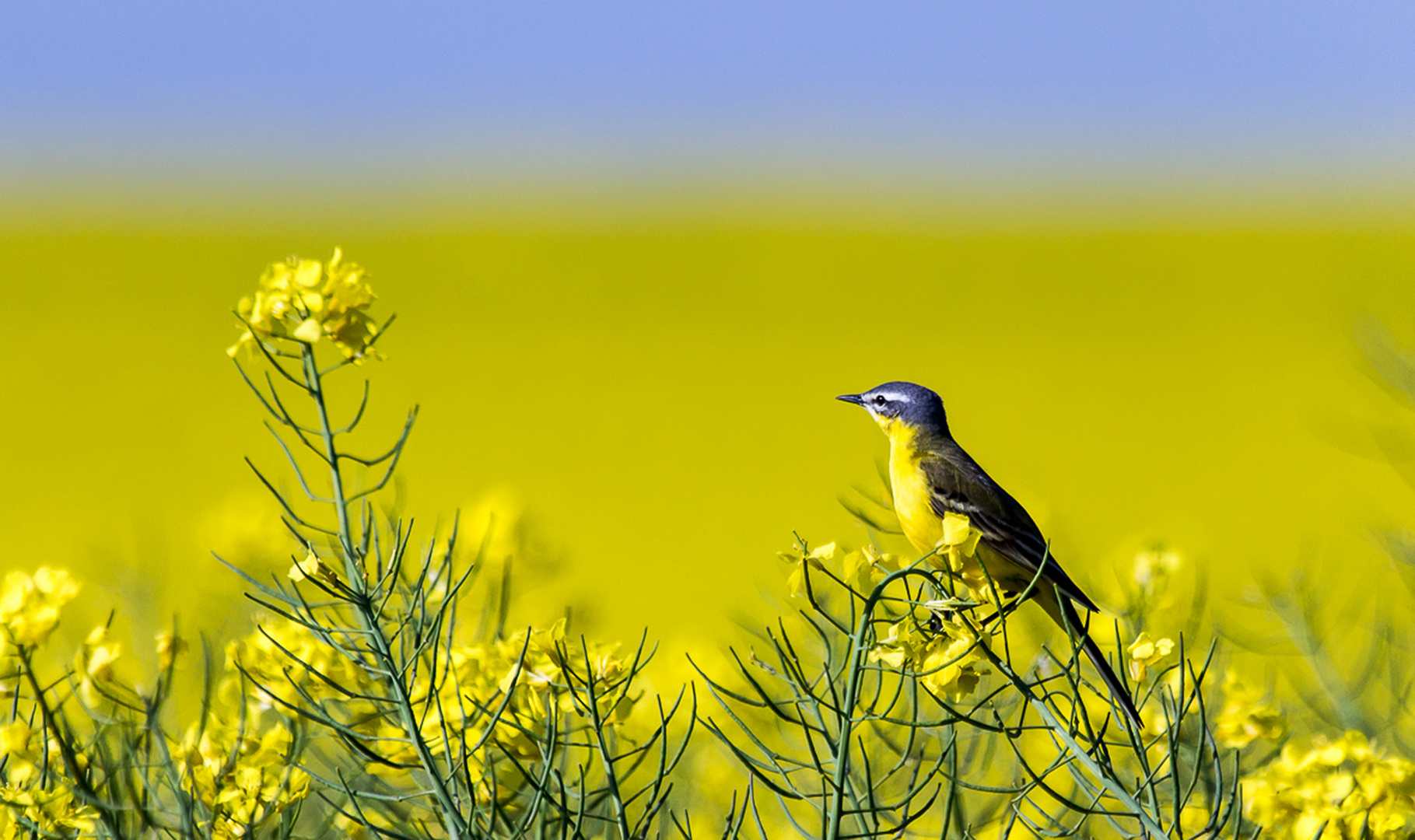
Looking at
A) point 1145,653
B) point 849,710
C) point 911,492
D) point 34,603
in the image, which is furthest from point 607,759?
point 911,492

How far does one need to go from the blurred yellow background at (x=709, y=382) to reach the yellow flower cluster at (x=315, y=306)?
86 cm

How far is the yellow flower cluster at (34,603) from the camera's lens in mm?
1578

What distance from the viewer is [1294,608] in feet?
8.05

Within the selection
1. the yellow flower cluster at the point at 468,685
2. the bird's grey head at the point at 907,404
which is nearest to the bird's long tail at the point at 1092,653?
the bird's grey head at the point at 907,404

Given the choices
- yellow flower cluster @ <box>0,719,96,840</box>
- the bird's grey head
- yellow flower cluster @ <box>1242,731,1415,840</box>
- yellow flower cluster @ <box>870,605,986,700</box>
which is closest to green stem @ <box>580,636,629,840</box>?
yellow flower cluster @ <box>870,605,986,700</box>

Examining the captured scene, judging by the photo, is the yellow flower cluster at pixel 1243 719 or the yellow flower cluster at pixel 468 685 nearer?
the yellow flower cluster at pixel 468 685

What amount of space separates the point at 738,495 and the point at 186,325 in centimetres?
Result: 982

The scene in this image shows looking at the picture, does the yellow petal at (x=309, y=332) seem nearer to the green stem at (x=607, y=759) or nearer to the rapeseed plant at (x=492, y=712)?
the rapeseed plant at (x=492, y=712)

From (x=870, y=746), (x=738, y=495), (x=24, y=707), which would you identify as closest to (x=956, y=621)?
(x=870, y=746)

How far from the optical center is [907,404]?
2707 millimetres

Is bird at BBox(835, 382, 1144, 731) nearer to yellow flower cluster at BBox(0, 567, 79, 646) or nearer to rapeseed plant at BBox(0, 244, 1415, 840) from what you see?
rapeseed plant at BBox(0, 244, 1415, 840)

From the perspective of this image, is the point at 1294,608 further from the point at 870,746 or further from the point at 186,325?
the point at 186,325

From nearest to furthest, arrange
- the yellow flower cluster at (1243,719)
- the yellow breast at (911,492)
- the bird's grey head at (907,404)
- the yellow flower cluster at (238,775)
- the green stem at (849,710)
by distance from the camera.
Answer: the green stem at (849,710), the yellow flower cluster at (238,775), the yellow flower cluster at (1243,719), the yellow breast at (911,492), the bird's grey head at (907,404)

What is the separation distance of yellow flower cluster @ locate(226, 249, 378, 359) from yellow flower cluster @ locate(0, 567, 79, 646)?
0.35 m
